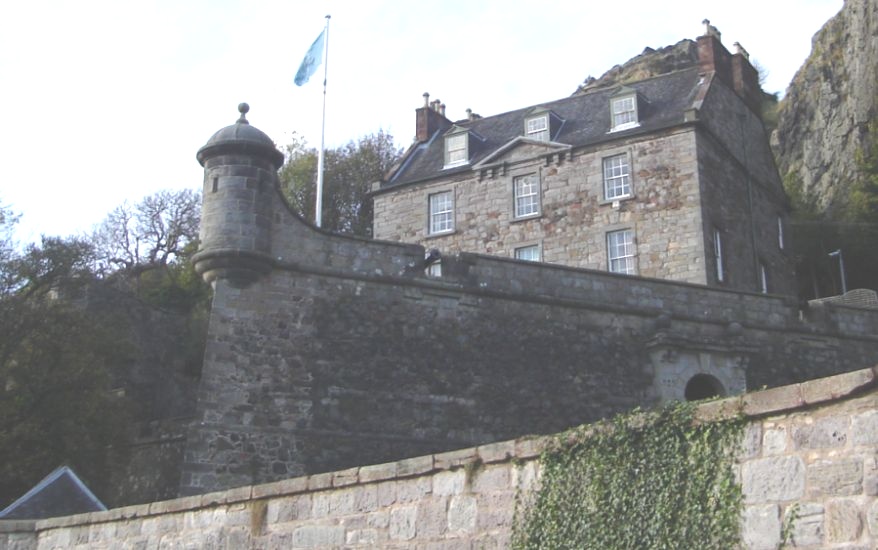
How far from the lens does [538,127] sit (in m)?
29.5

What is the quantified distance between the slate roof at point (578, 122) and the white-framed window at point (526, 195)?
130cm

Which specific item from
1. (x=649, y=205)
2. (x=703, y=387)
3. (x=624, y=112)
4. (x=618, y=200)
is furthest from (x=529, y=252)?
(x=703, y=387)

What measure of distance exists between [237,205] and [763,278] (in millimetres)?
17086

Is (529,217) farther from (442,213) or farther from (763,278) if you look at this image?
(763,278)

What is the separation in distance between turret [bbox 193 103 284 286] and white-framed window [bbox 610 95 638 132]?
13.6 meters

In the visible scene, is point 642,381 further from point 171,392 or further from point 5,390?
point 171,392

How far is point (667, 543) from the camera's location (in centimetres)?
646

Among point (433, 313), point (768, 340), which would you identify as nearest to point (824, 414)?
point (433, 313)

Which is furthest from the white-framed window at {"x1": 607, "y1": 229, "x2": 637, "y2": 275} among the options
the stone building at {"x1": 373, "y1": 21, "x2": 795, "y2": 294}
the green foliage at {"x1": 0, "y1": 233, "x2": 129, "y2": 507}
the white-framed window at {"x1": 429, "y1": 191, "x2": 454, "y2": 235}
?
the green foliage at {"x1": 0, "y1": 233, "x2": 129, "y2": 507}

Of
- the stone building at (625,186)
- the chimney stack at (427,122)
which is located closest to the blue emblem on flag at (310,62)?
the stone building at (625,186)

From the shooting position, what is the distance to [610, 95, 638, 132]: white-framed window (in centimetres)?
2827

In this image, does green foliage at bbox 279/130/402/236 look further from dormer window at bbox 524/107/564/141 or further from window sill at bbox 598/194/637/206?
window sill at bbox 598/194/637/206

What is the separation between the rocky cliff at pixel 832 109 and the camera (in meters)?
37.8

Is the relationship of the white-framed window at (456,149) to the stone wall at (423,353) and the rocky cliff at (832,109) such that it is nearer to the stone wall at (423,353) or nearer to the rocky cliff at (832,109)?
the stone wall at (423,353)
